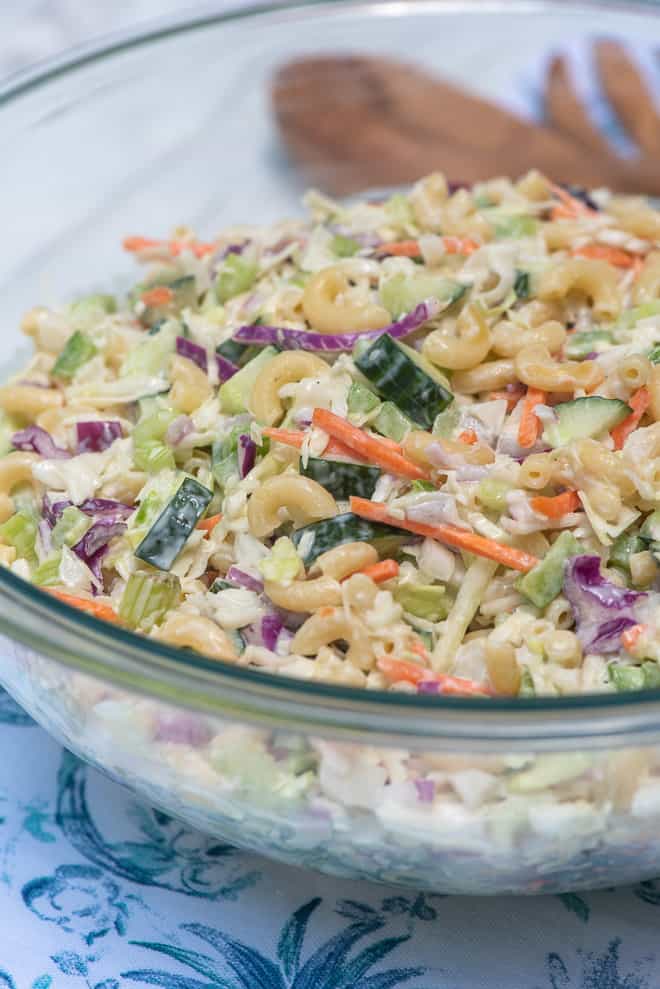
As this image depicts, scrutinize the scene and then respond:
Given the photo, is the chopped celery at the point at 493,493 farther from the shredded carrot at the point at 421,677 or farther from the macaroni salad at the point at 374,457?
the shredded carrot at the point at 421,677

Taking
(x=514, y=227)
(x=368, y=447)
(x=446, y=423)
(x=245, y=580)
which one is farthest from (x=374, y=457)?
(x=514, y=227)

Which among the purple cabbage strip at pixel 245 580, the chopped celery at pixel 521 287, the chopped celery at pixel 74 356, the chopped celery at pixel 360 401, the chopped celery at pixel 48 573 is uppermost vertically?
the chopped celery at pixel 74 356

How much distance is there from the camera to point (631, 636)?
1.36 m

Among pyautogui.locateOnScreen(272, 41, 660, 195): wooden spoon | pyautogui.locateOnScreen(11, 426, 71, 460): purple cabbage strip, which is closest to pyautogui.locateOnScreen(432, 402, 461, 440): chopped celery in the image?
pyautogui.locateOnScreen(11, 426, 71, 460): purple cabbage strip

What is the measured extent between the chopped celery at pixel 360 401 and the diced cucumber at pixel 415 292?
19 centimetres

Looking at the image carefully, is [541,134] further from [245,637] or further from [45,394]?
[245,637]

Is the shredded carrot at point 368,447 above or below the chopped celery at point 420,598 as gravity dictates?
above

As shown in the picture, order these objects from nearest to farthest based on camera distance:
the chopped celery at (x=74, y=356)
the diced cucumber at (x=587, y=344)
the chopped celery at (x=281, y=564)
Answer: the chopped celery at (x=281, y=564) < the diced cucumber at (x=587, y=344) < the chopped celery at (x=74, y=356)

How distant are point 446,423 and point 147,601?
440 millimetres

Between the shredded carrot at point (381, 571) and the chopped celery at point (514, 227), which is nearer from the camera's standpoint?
the shredded carrot at point (381, 571)

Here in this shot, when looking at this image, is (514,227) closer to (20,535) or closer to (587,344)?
(587,344)

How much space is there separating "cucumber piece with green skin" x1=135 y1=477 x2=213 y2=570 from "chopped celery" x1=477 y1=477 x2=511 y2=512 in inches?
14.1

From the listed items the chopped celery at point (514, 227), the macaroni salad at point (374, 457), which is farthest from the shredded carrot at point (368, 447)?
the chopped celery at point (514, 227)

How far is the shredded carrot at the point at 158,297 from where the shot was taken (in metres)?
1.96
